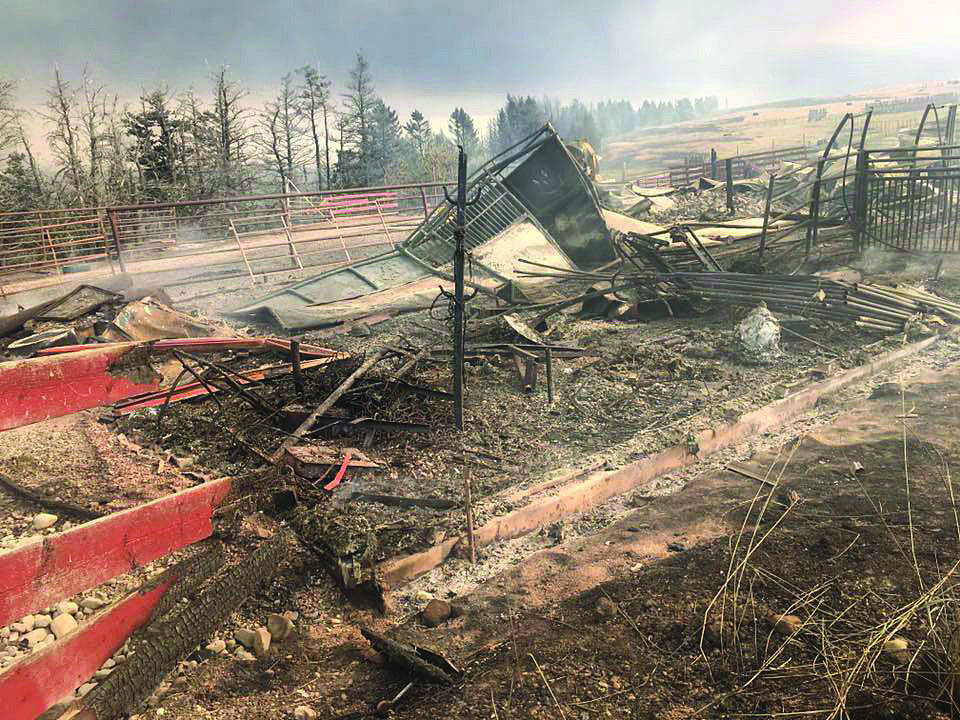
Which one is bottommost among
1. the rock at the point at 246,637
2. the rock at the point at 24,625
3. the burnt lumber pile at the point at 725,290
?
the rock at the point at 246,637

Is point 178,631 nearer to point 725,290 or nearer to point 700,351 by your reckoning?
point 700,351

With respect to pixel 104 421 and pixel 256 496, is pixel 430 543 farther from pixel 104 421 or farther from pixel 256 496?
pixel 104 421

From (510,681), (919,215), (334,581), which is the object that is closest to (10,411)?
(334,581)

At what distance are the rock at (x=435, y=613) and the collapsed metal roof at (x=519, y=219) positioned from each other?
291 inches

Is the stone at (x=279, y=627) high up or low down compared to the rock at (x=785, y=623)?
down

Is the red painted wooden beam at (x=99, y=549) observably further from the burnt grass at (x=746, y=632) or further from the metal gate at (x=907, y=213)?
the metal gate at (x=907, y=213)

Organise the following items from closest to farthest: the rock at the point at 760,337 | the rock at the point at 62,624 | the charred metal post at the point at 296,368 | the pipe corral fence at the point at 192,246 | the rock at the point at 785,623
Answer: the rock at the point at 785,623, the rock at the point at 62,624, the charred metal post at the point at 296,368, the rock at the point at 760,337, the pipe corral fence at the point at 192,246

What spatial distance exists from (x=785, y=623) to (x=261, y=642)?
2.35 meters

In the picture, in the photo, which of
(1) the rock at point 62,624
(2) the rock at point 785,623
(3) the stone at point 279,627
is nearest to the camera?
(2) the rock at point 785,623

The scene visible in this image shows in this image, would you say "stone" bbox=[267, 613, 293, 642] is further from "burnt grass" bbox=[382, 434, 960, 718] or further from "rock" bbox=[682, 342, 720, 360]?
"rock" bbox=[682, 342, 720, 360]

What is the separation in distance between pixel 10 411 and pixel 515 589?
4.61m

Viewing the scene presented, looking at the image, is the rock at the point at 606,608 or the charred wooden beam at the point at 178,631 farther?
the rock at the point at 606,608

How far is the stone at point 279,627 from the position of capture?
10.2 feet

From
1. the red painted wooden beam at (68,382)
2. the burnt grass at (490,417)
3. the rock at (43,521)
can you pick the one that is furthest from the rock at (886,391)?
the red painted wooden beam at (68,382)
